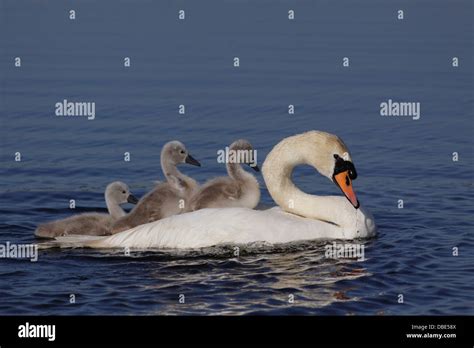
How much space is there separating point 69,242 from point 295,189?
9.37 ft

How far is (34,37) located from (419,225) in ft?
45.7

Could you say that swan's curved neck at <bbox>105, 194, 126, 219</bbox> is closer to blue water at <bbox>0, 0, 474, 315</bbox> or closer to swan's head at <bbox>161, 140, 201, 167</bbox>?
swan's head at <bbox>161, 140, 201, 167</bbox>

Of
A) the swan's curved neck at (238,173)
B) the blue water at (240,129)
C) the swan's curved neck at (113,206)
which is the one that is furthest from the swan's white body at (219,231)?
the swan's curved neck at (113,206)

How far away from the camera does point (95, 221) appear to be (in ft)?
51.1

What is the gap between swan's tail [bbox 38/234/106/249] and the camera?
14766mm

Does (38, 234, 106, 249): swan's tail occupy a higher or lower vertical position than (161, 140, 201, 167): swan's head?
lower

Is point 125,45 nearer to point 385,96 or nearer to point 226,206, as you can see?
point 385,96

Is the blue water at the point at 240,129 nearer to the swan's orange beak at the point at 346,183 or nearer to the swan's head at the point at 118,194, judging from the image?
the swan's orange beak at the point at 346,183

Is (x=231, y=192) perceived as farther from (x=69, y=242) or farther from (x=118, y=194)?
(x=69, y=242)

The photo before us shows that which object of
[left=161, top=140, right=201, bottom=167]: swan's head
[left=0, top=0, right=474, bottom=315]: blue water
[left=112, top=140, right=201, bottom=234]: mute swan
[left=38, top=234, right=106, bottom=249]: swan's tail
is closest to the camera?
[left=0, top=0, right=474, bottom=315]: blue water

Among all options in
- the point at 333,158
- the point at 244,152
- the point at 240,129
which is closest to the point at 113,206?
the point at 244,152

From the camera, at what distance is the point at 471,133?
20922mm

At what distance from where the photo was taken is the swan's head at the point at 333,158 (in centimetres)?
1505

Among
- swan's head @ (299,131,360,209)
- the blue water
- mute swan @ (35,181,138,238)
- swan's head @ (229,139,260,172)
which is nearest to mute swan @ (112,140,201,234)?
mute swan @ (35,181,138,238)
